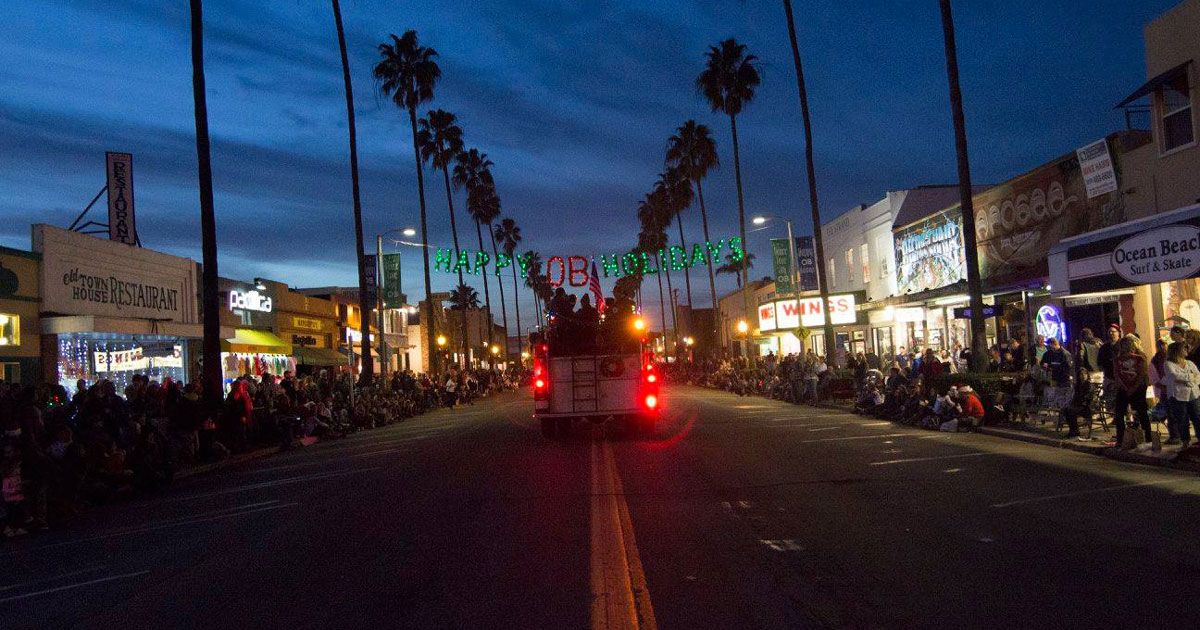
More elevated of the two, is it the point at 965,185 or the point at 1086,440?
the point at 965,185

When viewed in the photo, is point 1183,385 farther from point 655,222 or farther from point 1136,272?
point 655,222

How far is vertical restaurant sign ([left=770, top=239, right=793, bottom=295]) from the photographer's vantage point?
42.9 meters

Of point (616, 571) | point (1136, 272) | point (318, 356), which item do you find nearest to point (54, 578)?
point (616, 571)

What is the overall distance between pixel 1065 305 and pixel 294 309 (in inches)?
1347

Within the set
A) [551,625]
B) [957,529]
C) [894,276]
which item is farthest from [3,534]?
[894,276]

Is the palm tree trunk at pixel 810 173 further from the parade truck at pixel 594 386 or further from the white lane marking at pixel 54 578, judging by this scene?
the white lane marking at pixel 54 578

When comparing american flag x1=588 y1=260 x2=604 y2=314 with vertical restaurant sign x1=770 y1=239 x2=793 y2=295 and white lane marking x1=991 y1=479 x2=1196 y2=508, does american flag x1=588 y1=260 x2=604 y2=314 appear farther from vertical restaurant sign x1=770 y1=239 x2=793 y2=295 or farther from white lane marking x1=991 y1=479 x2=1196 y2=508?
vertical restaurant sign x1=770 y1=239 x2=793 y2=295

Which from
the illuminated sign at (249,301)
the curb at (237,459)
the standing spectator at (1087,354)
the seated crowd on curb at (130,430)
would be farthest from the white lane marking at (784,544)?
the illuminated sign at (249,301)

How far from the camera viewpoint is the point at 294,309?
44.5 metres

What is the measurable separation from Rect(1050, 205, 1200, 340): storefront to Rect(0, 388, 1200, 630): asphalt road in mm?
3692

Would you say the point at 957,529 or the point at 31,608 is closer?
the point at 31,608

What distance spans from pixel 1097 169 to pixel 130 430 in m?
21.1

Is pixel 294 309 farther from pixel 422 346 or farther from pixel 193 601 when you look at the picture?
pixel 193 601

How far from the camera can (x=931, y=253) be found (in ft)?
105
